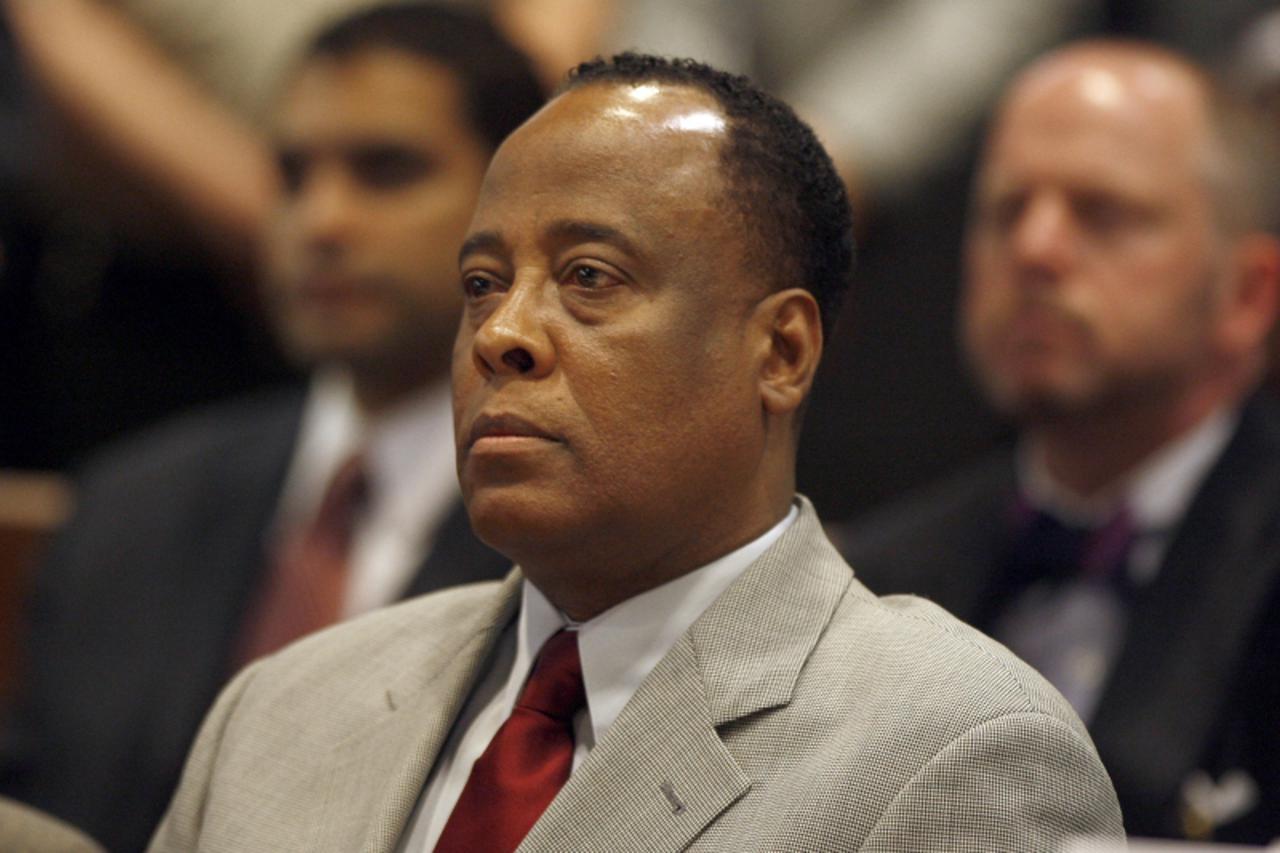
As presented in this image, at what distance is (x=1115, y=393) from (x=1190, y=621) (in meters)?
0.48

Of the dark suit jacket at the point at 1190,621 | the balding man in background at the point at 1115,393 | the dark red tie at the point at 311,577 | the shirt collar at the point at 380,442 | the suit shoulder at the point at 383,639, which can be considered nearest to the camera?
the suit shoulder at the point at 383,639

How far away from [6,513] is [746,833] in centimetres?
228

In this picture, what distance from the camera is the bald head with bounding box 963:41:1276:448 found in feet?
9.49

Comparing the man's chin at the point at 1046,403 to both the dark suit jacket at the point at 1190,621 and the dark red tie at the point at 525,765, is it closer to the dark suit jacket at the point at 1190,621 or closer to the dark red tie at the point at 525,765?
the dark suit jacket at the point at 1190,621

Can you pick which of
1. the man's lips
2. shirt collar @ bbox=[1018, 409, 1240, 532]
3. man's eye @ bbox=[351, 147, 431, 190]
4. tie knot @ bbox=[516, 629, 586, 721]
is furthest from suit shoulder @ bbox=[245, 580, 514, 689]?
man's eye @ bbox=[351, 147, 431, 190]

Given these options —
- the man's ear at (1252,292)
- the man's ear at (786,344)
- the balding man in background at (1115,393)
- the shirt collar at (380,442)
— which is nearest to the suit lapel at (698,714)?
the man's ear at (786,344)

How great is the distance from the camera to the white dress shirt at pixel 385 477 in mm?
2988

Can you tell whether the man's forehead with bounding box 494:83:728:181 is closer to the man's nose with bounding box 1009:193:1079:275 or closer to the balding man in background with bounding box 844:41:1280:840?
the balding man in background with bounding box 844:41:1280:840

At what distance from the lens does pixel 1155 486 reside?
2885 mm

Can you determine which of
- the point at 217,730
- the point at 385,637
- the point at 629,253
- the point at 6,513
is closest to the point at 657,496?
the point at 629,253

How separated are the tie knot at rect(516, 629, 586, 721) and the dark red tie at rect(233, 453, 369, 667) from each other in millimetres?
1271

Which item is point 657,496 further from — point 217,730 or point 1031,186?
point 1031,186

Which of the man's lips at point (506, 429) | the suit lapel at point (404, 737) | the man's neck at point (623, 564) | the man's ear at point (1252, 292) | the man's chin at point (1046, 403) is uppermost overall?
the man's lips at point (506, 429)

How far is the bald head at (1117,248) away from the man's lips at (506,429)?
4.97 ft
